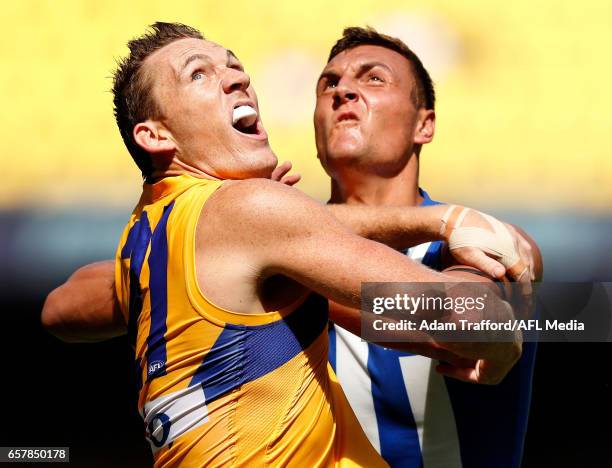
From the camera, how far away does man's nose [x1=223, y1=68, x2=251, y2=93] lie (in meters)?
2.09

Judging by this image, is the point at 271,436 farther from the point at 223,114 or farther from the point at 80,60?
the point at 80,60

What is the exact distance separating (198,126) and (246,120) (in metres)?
0.14

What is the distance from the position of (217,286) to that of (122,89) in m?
0.69

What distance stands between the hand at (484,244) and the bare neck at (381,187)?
3.05 ft

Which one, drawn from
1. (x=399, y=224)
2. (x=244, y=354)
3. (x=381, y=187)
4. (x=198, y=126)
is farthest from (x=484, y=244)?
(x=381, y=187)

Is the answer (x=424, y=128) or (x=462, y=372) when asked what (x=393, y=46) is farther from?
(x=462, y=372)

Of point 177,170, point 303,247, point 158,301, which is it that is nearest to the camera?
point 303,247

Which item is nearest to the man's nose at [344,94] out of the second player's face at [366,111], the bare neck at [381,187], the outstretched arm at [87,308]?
the second player's face at [366,111]

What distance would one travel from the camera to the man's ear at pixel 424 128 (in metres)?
3.13

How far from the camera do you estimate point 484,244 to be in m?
1.99

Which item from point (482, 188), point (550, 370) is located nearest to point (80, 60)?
point (482, 188)

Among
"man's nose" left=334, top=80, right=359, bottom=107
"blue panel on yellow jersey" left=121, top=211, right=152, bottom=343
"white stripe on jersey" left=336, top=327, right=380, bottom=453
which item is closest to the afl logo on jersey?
"blue panel on yellow jersey" left=121, top=211, right=152, bottom=343

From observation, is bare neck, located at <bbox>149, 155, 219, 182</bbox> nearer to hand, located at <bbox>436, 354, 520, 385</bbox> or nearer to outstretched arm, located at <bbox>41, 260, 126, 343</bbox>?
outstretched arm, located at <bbox>41, 260, 126, 343</bbox>

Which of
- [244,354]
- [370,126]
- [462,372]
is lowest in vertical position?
[462,372]
